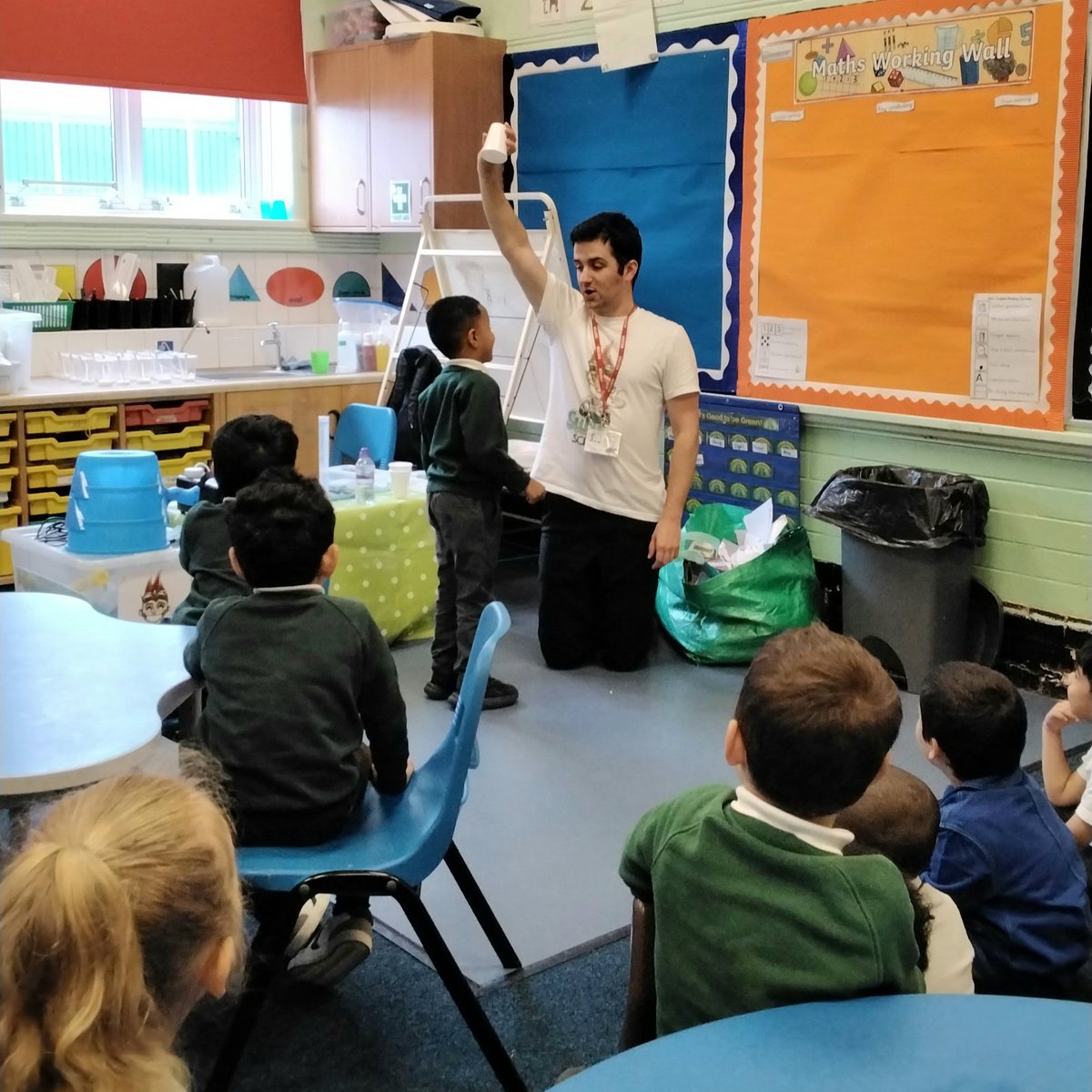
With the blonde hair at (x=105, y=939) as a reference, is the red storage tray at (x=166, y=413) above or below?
above

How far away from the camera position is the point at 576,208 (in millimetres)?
5559

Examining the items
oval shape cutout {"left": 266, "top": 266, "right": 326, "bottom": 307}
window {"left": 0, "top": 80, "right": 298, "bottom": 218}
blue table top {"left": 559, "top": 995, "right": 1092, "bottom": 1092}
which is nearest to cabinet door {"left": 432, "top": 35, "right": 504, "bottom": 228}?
oval shape cutout {"left": 266, "top": 266, "right": 326, "bottom": 307}

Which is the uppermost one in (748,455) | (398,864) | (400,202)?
(400,202)

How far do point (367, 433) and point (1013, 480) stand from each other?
2271 mm

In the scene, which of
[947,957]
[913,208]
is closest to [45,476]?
[913,208]

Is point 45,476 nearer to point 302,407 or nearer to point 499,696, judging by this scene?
point 302,407

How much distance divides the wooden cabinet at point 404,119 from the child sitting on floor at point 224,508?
3057 mm

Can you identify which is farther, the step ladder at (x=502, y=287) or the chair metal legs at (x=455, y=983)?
the step ladder at (x=502, y=287)

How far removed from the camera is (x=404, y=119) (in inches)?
226

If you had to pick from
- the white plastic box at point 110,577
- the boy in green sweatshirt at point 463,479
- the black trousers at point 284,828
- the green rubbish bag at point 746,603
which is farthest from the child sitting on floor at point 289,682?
the green rubbish bag at point 746,603

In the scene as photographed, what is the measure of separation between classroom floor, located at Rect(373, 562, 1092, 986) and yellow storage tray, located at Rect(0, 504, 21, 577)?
1.60 m

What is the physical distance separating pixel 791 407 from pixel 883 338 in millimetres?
445

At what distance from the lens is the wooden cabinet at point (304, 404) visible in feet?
17.8

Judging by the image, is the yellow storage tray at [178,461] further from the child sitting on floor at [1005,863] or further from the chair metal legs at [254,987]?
the child sitting on floor at [1005,863]
